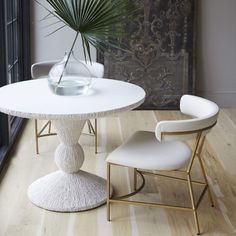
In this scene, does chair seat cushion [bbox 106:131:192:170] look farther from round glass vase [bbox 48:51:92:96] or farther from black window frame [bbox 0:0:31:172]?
black window frame [bbox 0:0:31:172]

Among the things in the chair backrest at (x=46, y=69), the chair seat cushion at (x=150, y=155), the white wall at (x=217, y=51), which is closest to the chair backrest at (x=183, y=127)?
the chair seat cushion at (x=150, y=155)

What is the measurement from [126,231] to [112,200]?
21 cm

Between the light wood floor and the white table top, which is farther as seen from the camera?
the light wood floor

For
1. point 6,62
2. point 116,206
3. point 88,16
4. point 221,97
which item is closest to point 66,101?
point 88,16

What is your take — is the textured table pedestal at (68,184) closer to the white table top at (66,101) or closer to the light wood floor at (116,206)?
the light wood floor at (116,206)

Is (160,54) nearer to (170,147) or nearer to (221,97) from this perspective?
(221,97)

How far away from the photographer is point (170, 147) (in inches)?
117

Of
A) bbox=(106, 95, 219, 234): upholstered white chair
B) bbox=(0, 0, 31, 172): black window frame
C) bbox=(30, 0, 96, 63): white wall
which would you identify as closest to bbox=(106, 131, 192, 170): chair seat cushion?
bbox=(106, 95, 219, 234): upholstered white chair

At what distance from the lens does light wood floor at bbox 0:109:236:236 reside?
9.37ft

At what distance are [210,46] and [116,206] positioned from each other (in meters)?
2.68

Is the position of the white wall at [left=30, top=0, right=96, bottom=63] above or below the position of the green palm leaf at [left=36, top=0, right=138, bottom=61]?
below

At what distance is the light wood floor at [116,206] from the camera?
286cm

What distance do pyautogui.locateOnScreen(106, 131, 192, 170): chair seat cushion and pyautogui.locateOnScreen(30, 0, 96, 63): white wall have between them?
2340mm

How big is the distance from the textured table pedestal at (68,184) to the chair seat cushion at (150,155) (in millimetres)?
376
